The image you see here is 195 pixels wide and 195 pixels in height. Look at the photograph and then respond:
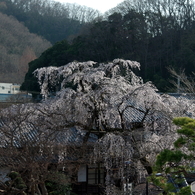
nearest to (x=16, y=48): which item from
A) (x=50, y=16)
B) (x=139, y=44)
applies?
(x=50, y=16)

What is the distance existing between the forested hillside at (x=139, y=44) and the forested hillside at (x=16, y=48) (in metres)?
16.7

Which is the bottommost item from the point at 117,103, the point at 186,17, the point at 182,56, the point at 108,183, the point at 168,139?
the point at 108,183

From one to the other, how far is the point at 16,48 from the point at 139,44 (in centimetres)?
2632

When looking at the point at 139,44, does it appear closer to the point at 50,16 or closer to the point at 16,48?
the point at 16,48

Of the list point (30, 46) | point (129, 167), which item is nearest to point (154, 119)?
point (129, 167)

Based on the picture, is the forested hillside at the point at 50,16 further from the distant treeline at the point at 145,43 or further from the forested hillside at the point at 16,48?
the distant treeline at the point at 145,43

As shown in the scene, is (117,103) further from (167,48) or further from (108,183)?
(167,48)

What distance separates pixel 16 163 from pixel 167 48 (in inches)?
832

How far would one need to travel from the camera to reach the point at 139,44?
27.6 m

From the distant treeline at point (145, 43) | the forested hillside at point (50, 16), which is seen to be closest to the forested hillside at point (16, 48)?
the forested hillside at point (50, 16)

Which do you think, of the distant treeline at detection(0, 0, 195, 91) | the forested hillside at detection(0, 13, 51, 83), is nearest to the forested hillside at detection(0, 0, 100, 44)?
the forested hillside at detection(0, 13, 51, 83)

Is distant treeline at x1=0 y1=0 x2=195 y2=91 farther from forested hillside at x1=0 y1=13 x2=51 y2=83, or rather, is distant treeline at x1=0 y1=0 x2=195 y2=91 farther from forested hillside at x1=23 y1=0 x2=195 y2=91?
forested hillside at x1=0 y1=13 x2=51 y2=83

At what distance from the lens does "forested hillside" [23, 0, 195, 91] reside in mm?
26484

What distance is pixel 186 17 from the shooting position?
2914 centimetres
